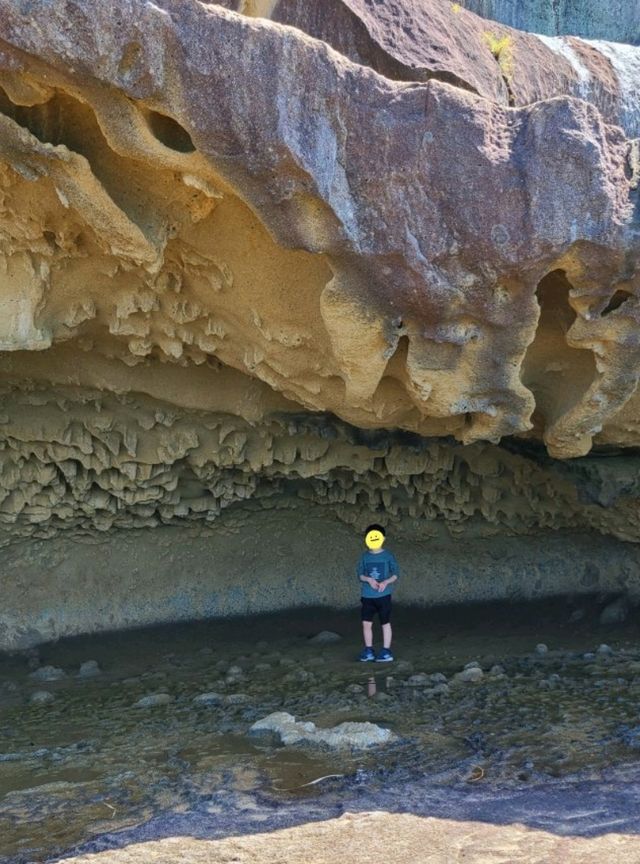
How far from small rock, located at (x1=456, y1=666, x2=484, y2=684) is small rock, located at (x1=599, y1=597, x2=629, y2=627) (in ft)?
4.12

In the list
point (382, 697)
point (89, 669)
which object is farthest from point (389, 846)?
point (89, 669)

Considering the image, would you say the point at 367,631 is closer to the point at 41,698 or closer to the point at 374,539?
the point at 374,539

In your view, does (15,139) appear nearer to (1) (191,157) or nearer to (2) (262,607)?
(1) (191,157)

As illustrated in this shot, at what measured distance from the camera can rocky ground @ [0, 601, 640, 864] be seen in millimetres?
2789

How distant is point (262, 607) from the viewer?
5531 mm

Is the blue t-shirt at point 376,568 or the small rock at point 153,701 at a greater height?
the blue t-shirt at point 376,568

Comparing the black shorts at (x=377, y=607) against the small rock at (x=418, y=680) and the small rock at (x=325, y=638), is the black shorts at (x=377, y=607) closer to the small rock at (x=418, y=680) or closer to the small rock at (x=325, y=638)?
the small rock at (x=418, y=680)

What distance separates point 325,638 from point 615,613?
1.53 m


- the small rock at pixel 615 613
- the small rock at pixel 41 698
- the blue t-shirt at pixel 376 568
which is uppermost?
the blue t-shirt at pixel 376 568

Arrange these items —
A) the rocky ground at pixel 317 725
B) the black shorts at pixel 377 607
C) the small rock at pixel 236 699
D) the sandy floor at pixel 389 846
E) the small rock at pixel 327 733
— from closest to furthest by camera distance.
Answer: the sandy floor at pixel 389 846 < the rocky ground at pixel 317 725 < the small rock at pixel 327 733 < the small rock at pixel 236 699 < the black shorts at pixel 377 607

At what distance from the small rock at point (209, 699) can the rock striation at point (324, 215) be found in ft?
3.93

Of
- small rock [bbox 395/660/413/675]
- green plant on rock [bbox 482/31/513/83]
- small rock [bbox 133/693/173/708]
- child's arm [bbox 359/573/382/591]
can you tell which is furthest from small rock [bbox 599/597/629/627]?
green plant on rock [bbox 482/31/513/83]

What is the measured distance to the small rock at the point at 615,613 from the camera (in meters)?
5.12

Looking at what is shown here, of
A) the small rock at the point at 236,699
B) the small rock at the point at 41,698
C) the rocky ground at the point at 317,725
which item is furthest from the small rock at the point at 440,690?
the small rock at the point at 41,698
